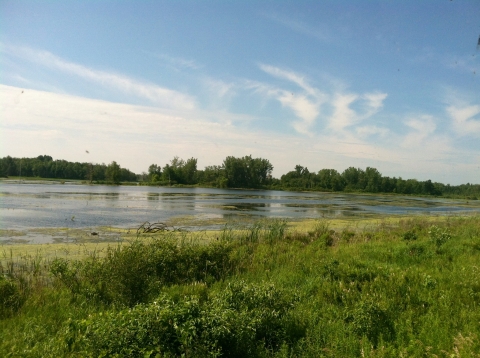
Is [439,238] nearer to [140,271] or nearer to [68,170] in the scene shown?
[140,271]

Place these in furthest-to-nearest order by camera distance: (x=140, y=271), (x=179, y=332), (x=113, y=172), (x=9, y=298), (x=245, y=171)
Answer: (x=245, y=171) < (x=113, y=172) < (x=140, y=271) < (x=9, y=298) < (x=179, y=332)

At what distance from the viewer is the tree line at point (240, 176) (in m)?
94.4

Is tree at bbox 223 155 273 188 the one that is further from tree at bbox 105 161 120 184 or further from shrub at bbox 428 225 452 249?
shrub at bbox 428 225 452 249

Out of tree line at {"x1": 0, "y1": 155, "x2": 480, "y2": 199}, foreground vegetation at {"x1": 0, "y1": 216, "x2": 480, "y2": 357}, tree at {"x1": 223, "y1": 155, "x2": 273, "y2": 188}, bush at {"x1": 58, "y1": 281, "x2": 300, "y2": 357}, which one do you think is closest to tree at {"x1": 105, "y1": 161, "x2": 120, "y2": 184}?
tree line at {"x1": 0, "y1": 155, "x2": 480, "y2": 199}

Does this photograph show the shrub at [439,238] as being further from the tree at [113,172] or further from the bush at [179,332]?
the tree at [113,172]

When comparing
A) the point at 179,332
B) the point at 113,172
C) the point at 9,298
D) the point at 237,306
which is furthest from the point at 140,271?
the point at 113,172

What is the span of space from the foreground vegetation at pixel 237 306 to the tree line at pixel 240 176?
86.2 metres

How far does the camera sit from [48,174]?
94.8m

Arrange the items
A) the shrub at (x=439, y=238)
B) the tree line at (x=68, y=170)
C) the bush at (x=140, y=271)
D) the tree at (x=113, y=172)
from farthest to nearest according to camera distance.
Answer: the tree at (x=113, y=172) → the tree line at (x=68, y=170) → the shrub at (x=439, y=238) → the bush at (x=140, y=271)

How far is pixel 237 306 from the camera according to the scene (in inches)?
231

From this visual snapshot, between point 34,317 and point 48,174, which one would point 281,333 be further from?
point 48,174

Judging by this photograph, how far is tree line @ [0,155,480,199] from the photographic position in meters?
94.4

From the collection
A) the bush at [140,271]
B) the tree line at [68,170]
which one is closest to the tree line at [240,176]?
the tree line at [68,170]

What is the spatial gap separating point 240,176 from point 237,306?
100810mm
